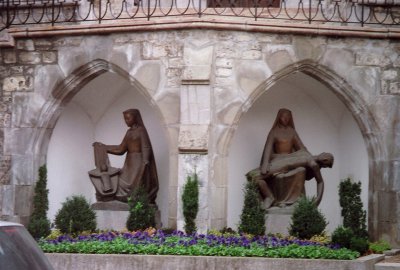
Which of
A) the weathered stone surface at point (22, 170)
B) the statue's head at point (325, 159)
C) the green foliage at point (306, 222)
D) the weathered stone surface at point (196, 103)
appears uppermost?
the weathered stone surface at point (196, 103)

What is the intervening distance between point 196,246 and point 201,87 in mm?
2646

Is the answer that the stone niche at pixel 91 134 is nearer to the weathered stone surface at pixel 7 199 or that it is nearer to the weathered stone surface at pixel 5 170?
the weathered stone surface at pixel 5 170

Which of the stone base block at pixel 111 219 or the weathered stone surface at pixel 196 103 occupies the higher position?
the weathered stone surface at pixel 196 103

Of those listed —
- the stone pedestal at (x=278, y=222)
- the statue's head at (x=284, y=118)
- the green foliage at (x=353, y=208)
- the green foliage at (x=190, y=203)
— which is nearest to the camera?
the green foliage at (x=190, y=203)

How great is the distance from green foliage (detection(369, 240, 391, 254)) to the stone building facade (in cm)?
41

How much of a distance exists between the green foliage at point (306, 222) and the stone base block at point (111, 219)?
2824mm

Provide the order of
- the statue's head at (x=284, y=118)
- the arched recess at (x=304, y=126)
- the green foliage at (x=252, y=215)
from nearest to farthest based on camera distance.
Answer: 1. the green foliage at (x=252, y=215)
2. the statue's head at (x=284, y=118)
3. the arched recess at (x=304, y=126)

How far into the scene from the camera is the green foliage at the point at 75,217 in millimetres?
13984

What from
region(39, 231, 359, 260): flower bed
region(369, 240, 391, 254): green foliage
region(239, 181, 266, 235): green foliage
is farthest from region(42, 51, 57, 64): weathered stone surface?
region(369, 240, 391, 254): green foliage

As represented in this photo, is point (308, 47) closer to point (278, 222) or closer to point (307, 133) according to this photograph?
point (307, 133)

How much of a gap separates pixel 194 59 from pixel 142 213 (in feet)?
8.03

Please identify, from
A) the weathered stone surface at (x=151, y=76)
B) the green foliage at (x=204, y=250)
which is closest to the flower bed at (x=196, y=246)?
the green foliage at (x=204, y=250)

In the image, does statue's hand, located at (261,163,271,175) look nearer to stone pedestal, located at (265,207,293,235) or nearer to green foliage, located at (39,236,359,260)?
stone pedestal, located at (265,207,293,235)

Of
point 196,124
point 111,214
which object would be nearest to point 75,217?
point 111,214
